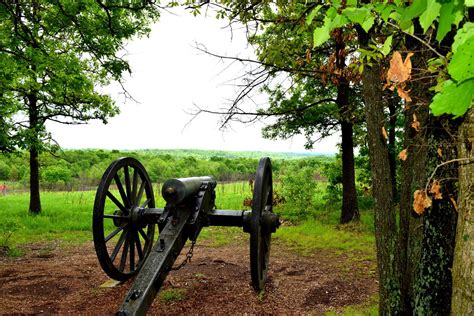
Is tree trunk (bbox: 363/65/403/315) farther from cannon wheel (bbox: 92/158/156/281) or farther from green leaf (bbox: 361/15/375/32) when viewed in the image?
cannon wheel (bbox: 92/158/156/281)

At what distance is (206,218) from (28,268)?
389 cm

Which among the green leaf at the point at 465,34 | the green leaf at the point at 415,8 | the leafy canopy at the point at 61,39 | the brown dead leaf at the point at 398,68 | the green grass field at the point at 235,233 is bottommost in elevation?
the green grass field at the point at 235,233

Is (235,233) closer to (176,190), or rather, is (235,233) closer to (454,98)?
(176,190)

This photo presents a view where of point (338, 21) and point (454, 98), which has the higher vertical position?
point (338, 21)

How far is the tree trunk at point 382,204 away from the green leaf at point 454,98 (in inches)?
119

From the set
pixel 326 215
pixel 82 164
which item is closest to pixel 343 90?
pixel 326 215

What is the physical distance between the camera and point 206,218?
201 inches

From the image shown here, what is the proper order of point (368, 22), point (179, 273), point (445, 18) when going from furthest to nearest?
1. point (179, 273)
2. point (368, 22)
3. point (445, 18)

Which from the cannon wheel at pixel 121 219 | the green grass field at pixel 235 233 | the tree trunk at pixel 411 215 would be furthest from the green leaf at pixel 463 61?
the green grass field at pixel 235 233

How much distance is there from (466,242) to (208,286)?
→ 4.28 m

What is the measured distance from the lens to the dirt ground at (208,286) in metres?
4.81

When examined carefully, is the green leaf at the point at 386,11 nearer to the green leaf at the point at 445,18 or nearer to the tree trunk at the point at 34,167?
the green leaf at the point at 445,18

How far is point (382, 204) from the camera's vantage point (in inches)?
152

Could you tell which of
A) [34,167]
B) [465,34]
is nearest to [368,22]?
[465,34]
